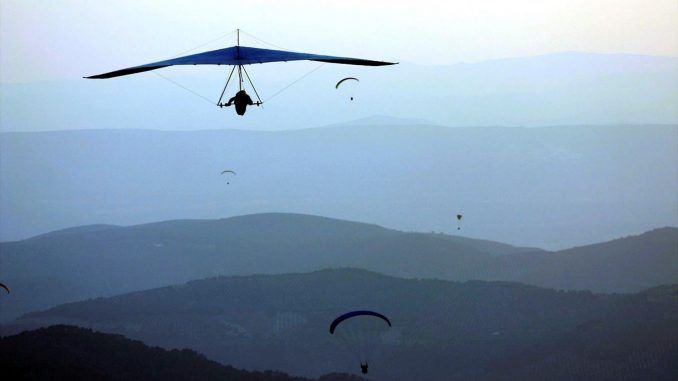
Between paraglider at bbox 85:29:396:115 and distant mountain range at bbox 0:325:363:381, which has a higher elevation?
distant mountain range at bbox 0:325:363:381

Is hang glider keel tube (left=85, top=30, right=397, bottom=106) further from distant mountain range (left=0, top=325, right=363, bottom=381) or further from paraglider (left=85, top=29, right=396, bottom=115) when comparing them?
distant mountain range (left=0, top=325, right=363, bottom=381)

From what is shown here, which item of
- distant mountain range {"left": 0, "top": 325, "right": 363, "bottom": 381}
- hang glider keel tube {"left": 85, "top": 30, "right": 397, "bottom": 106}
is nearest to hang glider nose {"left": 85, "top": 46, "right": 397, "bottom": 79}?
hang glider keel tube {"left": 85, "top": 30, "right": 397, "bottom": 106}

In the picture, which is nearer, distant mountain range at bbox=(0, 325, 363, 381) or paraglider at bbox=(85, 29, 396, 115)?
paraglider at bbox=(85, 29, 396, 115)

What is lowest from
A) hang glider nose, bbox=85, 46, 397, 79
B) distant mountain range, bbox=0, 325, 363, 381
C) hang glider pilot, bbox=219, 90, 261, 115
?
hang glider pilot, bbox=219, 90, 261, 115

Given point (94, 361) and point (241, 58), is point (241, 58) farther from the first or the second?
point (94, 361)

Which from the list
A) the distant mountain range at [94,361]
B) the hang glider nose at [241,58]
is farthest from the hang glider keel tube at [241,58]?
the distant mountain range at [94,361]

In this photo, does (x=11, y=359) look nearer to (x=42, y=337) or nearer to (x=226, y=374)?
(x=42, y=337)

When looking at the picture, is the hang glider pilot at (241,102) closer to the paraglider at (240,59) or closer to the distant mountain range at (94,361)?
the paraglider at (240,59)

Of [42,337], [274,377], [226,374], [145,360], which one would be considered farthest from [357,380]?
[42,337]

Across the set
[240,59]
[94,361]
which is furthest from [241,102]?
[94,361]
